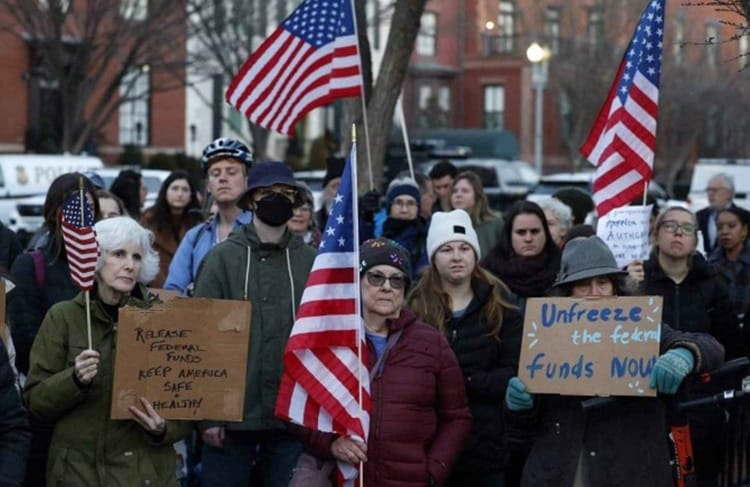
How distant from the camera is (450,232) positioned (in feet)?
25.9

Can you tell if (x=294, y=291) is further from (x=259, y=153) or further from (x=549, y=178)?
(x=259, y=153)

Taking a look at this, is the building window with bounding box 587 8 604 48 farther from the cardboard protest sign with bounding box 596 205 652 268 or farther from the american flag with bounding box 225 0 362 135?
the cardboard protest sign with bounding box 596 205 652 268

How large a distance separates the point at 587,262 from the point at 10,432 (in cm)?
253

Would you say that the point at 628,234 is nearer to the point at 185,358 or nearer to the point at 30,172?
the point at 185,358

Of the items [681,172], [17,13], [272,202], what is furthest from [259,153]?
[272,202]

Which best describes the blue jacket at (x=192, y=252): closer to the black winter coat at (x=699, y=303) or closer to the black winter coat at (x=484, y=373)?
the black winter coat at (x=484, y=373)

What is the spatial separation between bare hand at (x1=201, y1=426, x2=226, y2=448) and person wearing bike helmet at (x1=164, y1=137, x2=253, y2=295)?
1.48 metres

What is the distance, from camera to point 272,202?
7.39 m

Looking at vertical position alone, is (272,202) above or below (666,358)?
above

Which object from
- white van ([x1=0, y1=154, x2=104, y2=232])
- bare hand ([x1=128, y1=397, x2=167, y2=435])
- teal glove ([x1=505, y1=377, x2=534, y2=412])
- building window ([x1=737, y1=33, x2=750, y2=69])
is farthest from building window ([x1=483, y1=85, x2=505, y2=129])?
bare hand ([x1=128, y1=397, x2=167, y2=435])

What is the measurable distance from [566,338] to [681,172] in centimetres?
4849

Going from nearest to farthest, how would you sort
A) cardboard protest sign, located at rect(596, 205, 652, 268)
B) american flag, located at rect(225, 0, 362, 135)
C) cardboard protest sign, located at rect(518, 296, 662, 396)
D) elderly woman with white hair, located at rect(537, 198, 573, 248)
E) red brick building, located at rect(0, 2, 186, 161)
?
1. cardboard protest sign, located at rect(518, 296, 662, 396)
2. cardboard protest sign, located at rect(596, 205, 652, 268)
3. elderly woman with white hair, located at rect(537, 198, 573, 248)
4. american flag, located at rect(225, 0, 362, 135)
5. red brick building, located at rect(0, 2, 186, 161)

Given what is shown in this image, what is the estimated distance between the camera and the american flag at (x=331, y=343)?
6438 mm

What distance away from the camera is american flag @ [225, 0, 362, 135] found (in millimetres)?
11219
